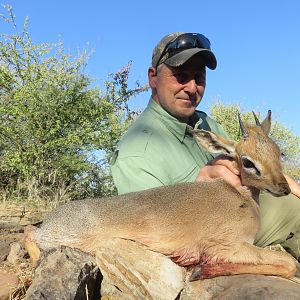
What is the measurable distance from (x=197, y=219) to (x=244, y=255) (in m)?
0.53

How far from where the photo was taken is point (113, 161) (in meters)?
5.75

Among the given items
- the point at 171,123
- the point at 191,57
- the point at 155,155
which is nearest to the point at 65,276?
the point at 155,155

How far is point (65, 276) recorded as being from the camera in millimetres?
3998

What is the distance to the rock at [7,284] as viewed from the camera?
4.31 metres

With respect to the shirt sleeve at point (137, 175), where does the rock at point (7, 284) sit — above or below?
below

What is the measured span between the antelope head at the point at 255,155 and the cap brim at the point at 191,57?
1.12 meters

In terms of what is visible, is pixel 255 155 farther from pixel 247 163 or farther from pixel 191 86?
pixel 191 86

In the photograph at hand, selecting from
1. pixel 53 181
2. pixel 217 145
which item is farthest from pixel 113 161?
pixel 53 181

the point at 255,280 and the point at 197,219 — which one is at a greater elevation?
the point at 197,219

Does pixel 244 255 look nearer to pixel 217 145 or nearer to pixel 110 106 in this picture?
pixel 217 145

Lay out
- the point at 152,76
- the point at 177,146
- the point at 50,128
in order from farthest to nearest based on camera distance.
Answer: the point at 50,128 → the point at 152,76 → the point at 177,146

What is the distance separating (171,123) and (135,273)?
93.7 inches

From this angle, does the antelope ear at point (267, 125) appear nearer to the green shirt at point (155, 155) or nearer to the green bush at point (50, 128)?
the green shirt at point (155, 155)

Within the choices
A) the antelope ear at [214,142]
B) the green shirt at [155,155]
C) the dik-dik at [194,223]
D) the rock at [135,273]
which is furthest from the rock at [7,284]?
the antelope ear at [214,142]
